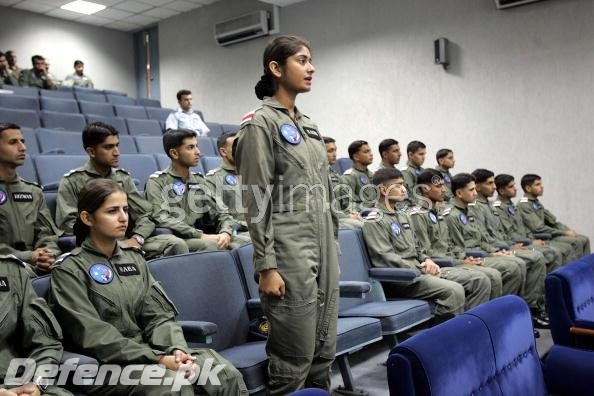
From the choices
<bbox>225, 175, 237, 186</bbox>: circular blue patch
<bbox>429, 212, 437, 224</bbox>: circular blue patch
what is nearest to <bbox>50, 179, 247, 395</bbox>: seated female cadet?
<bbox>225, 175, 237, 186</bbox>: circular blue patch

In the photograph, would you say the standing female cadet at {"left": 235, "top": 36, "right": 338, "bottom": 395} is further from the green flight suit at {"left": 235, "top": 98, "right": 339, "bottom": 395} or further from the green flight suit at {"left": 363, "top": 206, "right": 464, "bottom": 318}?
the green flight suit at {"left": 363, "top": 206, "right": 464, "bottom": 318}

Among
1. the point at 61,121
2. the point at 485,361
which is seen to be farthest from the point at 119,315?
the point at 61,121

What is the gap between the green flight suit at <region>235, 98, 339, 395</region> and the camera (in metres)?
1.59

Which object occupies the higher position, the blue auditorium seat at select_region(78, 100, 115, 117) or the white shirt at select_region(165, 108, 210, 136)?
the blue auditorium seat at select_region(78, 100, 115, 117)

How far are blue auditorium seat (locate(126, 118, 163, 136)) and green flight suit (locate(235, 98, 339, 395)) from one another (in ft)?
13.8

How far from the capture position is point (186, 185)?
3180 mm

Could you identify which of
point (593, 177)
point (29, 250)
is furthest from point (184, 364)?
point (593, 177)

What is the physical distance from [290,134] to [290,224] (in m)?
0.29

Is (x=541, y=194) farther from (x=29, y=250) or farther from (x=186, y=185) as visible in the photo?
(x=29, y=250)

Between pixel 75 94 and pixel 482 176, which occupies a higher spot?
pixel 75 94

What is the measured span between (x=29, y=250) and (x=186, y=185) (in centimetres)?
93

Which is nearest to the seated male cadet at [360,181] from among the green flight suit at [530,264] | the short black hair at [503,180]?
the green flight suit at [530,264]

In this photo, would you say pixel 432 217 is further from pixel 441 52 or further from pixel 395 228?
pixel 441 52

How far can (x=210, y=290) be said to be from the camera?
2.07 metres
